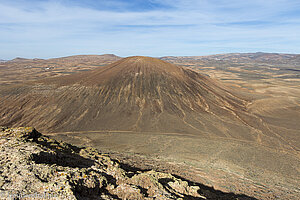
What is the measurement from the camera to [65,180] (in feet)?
20.7

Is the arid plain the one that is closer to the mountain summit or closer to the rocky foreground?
the mountain summit

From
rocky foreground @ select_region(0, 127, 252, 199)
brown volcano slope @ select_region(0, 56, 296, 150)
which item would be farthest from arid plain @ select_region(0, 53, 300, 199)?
rocky foreground @ select_region(0, 127, 252, 199)

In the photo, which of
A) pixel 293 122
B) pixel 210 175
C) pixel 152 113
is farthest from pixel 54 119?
pixel 293 122

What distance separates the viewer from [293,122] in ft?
99.3

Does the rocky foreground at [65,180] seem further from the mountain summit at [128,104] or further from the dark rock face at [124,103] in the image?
the dark rock face at [124,103]

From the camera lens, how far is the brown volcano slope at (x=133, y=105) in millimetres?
27484

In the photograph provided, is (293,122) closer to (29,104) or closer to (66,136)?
(66,136)

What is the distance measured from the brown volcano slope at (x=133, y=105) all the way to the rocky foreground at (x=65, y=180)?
59.7ft

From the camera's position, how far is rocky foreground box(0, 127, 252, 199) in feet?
18.8

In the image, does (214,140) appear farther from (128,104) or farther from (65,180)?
(65,180)

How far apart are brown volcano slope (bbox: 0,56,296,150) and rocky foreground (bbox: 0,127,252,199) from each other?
1819 cm

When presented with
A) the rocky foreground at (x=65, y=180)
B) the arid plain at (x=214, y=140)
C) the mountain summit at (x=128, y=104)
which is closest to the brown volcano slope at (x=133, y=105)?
the mountain summit at (x=128, y=104)

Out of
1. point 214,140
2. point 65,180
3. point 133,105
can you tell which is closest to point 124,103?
point 133,105

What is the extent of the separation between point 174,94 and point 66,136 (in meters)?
22.5
